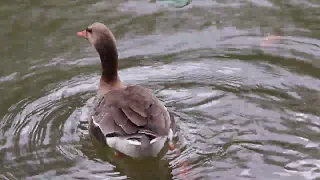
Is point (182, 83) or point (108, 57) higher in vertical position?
point (108, 57)

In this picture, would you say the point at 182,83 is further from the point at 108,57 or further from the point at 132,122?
the point at 132,122

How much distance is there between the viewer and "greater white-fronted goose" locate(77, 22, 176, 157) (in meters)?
6.45

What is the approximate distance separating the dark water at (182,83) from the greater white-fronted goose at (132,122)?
0.22 meters

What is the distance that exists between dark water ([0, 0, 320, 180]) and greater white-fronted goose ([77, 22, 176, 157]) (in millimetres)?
219

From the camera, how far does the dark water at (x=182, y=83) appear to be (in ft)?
22.0

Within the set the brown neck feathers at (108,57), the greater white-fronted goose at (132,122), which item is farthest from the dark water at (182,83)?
the brown neck feathers at (108,57)

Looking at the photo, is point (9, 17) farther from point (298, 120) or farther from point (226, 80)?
point (298, 120)

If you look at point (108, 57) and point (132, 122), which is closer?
point (132, 122)

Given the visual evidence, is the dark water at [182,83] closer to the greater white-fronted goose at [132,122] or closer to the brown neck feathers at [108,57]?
the greater white-fronted goose at [132,122]

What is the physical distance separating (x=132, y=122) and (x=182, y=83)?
183cm

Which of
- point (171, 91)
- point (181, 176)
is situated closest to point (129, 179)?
point (181, 176)

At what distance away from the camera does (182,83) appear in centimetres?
823

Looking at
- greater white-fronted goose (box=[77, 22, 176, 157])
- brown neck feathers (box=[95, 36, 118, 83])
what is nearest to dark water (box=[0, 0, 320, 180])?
greater white-fronted goose (box=[77, 22, 176, 157])

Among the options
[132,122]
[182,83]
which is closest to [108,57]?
[182,83]
